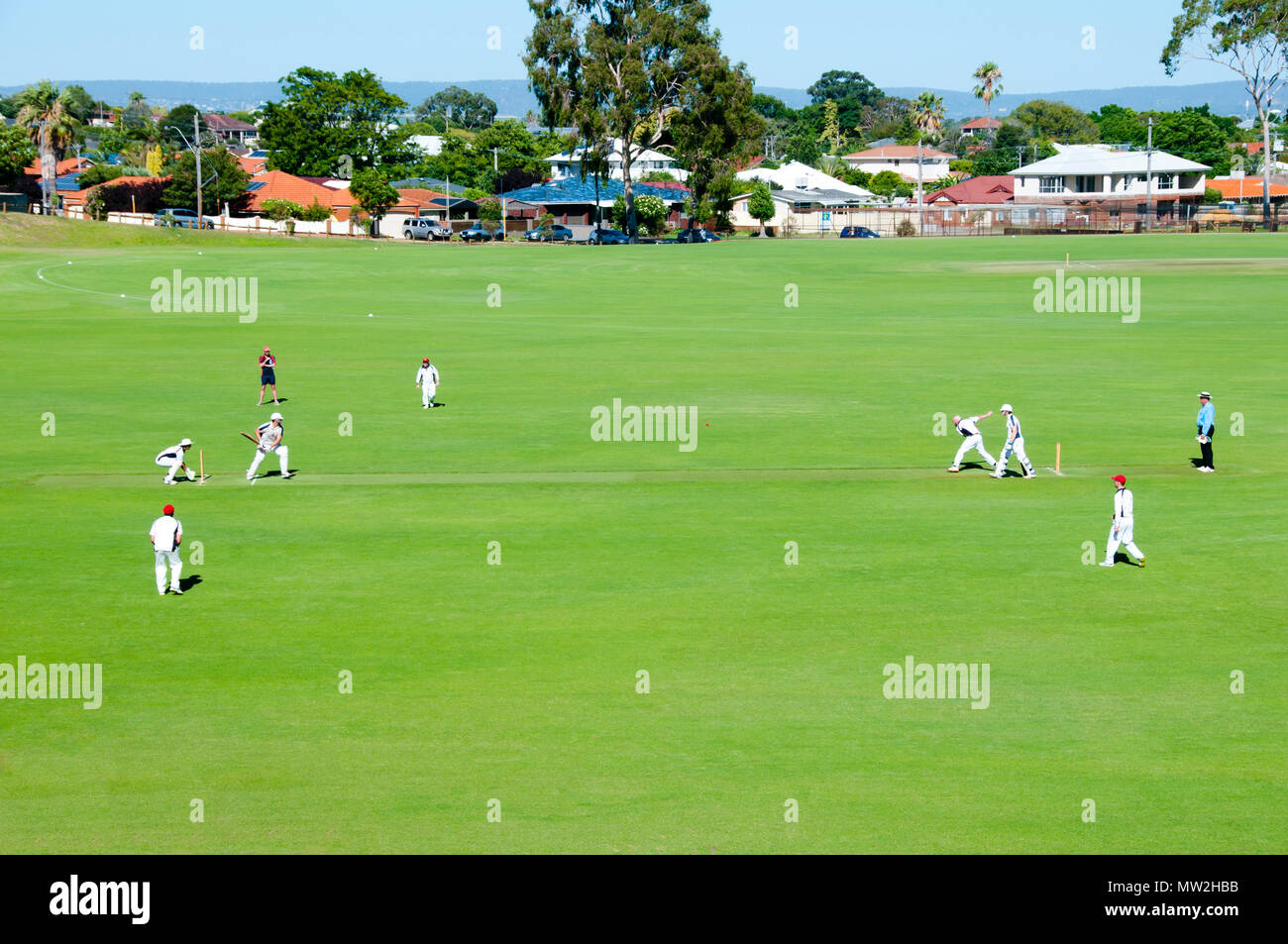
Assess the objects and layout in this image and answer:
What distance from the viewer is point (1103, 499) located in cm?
3338

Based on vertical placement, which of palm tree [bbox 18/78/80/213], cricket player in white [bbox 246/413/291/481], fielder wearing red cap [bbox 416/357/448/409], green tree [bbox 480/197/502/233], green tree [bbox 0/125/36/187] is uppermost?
palm tree [bbox 18/78/80/213]

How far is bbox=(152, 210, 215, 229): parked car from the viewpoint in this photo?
5305 inches

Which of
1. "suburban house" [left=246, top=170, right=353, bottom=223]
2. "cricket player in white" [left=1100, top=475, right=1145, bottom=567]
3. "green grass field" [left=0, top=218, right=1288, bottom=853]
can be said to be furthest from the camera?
"suburban house" [left=246, top=170, right=353, bottom=223]

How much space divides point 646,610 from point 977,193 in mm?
175990

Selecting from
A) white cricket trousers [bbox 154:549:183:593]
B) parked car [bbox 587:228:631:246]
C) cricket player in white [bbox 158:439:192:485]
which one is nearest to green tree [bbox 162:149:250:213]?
parked car [bbox 587:228:631:246]

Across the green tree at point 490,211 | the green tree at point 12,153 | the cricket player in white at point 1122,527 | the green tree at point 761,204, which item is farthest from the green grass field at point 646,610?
the green tree at point 761,204

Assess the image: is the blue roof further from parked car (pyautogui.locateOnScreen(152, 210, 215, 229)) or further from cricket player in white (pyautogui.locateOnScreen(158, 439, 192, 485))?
cricket player in white (pyautogui.locateOnScreen(158, 439, 192, 485))

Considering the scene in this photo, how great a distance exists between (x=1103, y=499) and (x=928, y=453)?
6.85m

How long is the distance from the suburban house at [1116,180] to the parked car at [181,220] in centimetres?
10086

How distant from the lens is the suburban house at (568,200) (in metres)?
151

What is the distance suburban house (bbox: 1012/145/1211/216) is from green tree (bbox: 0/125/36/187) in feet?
393

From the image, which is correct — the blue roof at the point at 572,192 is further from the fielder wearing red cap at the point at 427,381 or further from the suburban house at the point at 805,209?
the fielder wearing red cap at the point at 427,381

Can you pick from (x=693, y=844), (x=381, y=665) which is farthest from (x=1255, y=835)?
(x=381, y=665)
